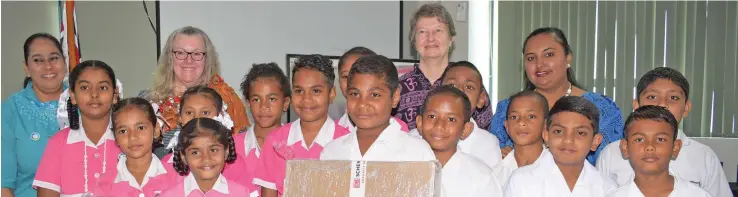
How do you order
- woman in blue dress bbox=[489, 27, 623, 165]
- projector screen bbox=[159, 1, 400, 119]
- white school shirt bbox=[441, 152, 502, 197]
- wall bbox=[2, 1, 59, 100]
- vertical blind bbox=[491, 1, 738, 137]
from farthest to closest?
vertical blind bbox=[491, 1, 738, 137]
projector screen bbox=[159, 1, 400, 119]
wall bbox=[2, 1, 59, 100]
woman in blue dress bbox=[489, 27, 623, 165]
white school shirt bbox=[441, 152, 502, 197]

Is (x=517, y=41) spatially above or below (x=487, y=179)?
above

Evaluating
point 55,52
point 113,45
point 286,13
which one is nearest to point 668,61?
point 286,13

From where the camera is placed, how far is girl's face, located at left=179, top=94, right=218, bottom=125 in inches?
127

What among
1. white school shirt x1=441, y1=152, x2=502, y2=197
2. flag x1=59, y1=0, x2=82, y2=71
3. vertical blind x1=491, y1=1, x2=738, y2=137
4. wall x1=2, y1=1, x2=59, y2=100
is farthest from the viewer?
vertical blind x1=491, y1=1, x2=738, y2=137

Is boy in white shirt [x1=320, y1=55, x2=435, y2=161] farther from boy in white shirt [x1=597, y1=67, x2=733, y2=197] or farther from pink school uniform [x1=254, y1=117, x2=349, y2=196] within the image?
boy in white shirt [x1=597, y1=67, x2=733, y2=197]

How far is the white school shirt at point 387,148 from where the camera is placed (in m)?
2.77

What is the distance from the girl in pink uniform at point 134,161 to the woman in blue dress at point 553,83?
154 cm

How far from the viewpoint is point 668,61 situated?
607 cm

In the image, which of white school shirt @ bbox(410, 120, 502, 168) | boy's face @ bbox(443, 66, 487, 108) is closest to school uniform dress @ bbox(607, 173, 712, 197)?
white school shirt @ bbox(410, 120, 502, 168)

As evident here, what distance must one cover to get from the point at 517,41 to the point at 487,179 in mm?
3737

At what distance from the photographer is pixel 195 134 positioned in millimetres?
2871

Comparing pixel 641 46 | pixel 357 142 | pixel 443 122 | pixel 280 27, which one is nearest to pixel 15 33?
pixel 280 27

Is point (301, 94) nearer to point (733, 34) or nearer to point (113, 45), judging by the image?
point (113, 45)

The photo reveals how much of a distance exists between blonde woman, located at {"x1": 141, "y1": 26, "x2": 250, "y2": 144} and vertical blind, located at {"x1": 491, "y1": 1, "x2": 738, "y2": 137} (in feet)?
10.5
